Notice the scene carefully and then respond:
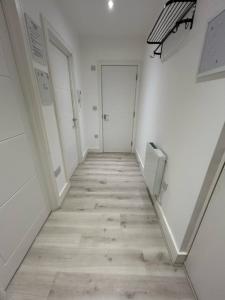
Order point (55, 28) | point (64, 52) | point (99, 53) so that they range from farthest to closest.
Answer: point (99, 53)
point (64, 52)
point (55, 28)

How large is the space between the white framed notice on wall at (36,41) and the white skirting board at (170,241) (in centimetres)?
211

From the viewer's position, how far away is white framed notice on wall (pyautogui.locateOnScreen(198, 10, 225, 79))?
74 centimetres

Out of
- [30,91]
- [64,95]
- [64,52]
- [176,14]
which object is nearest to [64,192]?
[30,91]

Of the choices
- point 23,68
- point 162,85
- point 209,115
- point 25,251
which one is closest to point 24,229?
point 25,251

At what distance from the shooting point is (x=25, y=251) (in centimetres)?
128

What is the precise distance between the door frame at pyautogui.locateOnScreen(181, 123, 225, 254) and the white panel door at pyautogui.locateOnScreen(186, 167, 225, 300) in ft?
0.09

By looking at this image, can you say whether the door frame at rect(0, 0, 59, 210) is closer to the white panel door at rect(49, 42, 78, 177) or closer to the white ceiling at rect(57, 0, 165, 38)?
the white panel door at rect(49, 42, 78, 177)

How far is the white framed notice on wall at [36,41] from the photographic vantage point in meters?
1.18

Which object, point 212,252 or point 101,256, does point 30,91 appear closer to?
point 101,256

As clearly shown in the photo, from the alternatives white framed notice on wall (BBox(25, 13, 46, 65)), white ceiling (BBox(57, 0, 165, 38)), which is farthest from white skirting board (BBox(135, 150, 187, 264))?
white ceiling (BBox(57, 0, 165, 38))

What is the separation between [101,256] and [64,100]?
211 centimetres

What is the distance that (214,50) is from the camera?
0.80 meters

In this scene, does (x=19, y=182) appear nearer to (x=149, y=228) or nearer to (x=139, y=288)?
(x=139, y=288)

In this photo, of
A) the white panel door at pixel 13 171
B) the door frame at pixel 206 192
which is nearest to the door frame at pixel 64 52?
the white panel door at pixel 13 171
